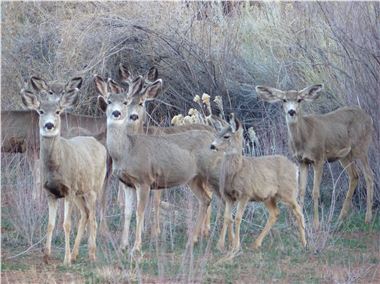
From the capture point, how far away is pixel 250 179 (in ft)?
36.1

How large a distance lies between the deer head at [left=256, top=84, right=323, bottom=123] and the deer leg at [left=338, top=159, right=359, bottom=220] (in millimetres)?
1097

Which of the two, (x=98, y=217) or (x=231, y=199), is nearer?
(x=231, y=199)

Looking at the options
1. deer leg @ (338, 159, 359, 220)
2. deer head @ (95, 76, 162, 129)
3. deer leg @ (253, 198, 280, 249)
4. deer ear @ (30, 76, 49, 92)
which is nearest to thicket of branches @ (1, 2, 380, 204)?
deer leg @ (338, 159, 359, 220)

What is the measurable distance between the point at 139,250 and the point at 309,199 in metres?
4.49

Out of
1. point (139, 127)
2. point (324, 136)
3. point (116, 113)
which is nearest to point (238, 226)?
point (116, 113)

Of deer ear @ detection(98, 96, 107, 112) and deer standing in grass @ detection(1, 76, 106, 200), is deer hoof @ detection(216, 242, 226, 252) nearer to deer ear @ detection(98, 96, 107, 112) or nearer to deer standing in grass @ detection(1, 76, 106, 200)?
deer ear @ detection(98, 96, 107, 112)

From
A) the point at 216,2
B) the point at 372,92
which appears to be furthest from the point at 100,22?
the point at 372,92

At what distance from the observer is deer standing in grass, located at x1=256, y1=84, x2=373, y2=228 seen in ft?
42.4

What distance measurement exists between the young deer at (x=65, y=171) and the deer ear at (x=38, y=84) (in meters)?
3.25

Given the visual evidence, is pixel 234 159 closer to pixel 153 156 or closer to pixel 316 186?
pixel 153 156

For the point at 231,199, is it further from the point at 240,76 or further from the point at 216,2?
the point at 216,2

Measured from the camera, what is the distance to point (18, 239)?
11102 mm

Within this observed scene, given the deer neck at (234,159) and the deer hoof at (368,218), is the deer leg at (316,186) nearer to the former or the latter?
the deer hoof at (368,218)

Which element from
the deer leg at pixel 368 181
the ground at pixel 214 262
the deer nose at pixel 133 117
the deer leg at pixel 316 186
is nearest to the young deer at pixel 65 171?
the ground at pixel 214 262
